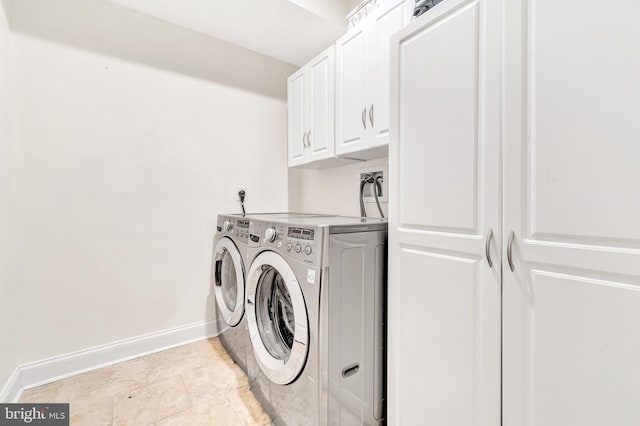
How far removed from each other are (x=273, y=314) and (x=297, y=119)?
1532 millimetres

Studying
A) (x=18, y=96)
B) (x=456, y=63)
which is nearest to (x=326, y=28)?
(x=456, y=63)

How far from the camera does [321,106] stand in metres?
1.98

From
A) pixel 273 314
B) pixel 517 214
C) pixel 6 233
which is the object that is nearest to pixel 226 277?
pixel 273 314

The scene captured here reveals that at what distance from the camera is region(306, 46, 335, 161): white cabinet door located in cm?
189

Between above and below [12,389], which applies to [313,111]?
above

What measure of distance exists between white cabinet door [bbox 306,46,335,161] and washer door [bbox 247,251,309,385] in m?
0.93

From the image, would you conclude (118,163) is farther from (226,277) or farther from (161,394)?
(161,394)

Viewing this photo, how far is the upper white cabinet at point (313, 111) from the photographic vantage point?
1904 millimetres

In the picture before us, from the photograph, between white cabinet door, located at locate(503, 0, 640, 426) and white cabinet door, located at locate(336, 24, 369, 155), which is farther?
white cabinet door, located at locate(336, 24, 369, 155)

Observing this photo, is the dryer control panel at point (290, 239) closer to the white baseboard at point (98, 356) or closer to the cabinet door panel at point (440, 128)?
the cabinet door panel at point (440, 128)

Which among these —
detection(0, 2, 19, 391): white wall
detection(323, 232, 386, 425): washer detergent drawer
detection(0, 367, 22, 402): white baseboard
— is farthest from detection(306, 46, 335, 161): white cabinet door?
detection(0, 367, 22, 402): white baseboard

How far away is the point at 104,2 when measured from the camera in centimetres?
190

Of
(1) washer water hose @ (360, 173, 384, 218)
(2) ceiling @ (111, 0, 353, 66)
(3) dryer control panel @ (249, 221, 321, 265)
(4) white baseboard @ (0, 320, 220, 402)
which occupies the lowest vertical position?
(4) white baseboard @ (0, 320, 220, 402)

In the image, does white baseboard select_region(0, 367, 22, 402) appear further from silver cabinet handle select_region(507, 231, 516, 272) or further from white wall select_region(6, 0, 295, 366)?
silver cabinet handle select_region(507, 231, 516, 272)
